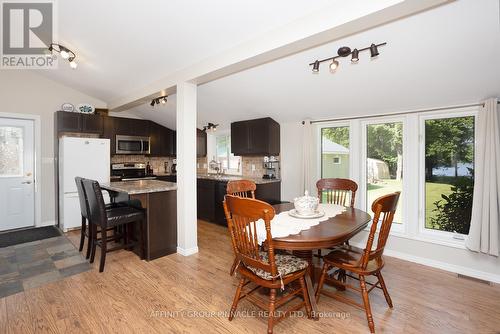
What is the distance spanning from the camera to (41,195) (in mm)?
4680

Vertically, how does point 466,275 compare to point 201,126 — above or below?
below

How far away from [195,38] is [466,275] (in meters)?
3.83

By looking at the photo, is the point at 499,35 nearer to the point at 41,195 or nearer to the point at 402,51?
the point at 402,51

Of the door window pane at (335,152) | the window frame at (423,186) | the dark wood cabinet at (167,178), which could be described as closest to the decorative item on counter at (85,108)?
the dark wood cabinet at (167,178)

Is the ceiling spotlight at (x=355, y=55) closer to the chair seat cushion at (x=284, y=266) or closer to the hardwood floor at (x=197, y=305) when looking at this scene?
the chair seat cushion at (x=284, y=266)

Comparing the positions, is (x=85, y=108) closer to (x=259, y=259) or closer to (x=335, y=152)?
(x=335, y=152)

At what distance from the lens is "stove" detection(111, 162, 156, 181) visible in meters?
5.35

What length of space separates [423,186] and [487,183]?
680mm

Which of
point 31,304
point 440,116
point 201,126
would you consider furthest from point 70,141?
point 440,116

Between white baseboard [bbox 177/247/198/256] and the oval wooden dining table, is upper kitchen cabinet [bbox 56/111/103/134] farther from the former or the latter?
the oval wooden dining table

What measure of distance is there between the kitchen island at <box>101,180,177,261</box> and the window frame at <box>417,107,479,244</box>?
3122 millimetres

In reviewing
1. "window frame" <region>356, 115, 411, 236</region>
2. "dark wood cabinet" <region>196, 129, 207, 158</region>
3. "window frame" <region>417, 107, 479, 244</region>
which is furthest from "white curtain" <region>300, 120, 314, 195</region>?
"dark wood cabinet" <region>196, 129, 207, 158</region>

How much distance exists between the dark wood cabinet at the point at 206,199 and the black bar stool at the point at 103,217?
175cm

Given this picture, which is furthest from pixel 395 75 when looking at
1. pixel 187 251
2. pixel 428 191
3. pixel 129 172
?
pixel 129 172
